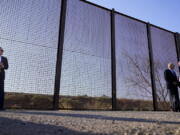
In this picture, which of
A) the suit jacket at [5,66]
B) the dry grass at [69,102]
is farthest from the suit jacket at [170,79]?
the suit jacket at [5,66]

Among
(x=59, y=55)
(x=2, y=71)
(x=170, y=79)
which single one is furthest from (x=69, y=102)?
(x=170, y=79)

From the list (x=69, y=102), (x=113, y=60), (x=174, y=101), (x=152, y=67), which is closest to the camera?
(x=69, y=102)

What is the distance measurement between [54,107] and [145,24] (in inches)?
145

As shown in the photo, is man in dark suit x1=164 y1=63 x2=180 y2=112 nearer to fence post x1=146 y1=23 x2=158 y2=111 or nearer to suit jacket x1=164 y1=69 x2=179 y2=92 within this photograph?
suit jacket x1=164 y1=69 x2=179 y2=92

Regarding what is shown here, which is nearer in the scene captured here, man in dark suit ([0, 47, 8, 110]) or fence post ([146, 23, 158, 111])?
man in dark suit ([0, 47, 8, 110])

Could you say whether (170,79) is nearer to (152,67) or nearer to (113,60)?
(152,67)

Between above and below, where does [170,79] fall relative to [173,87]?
above

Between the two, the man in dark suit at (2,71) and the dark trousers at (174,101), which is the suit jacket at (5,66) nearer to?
the man in dark suit at (2,71)

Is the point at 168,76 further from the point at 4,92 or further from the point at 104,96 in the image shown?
the point at 4,92

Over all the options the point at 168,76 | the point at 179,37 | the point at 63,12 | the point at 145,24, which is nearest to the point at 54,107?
the point at 63,12

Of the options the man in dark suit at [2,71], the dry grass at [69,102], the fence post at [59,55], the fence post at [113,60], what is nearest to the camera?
the man in dark suit at [2,71]

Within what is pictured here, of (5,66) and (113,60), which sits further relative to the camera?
(113,60)

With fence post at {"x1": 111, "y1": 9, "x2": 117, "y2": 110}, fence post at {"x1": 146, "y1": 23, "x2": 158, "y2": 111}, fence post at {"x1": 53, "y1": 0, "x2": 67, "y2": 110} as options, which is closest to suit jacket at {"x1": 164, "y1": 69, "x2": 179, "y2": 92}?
fence post at {"x1": 146, "y1": 23, "x2": 158, "y2": 111}

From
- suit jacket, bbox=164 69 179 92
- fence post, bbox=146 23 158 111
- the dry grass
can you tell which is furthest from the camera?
fence post, bbox=146 23 158 111
